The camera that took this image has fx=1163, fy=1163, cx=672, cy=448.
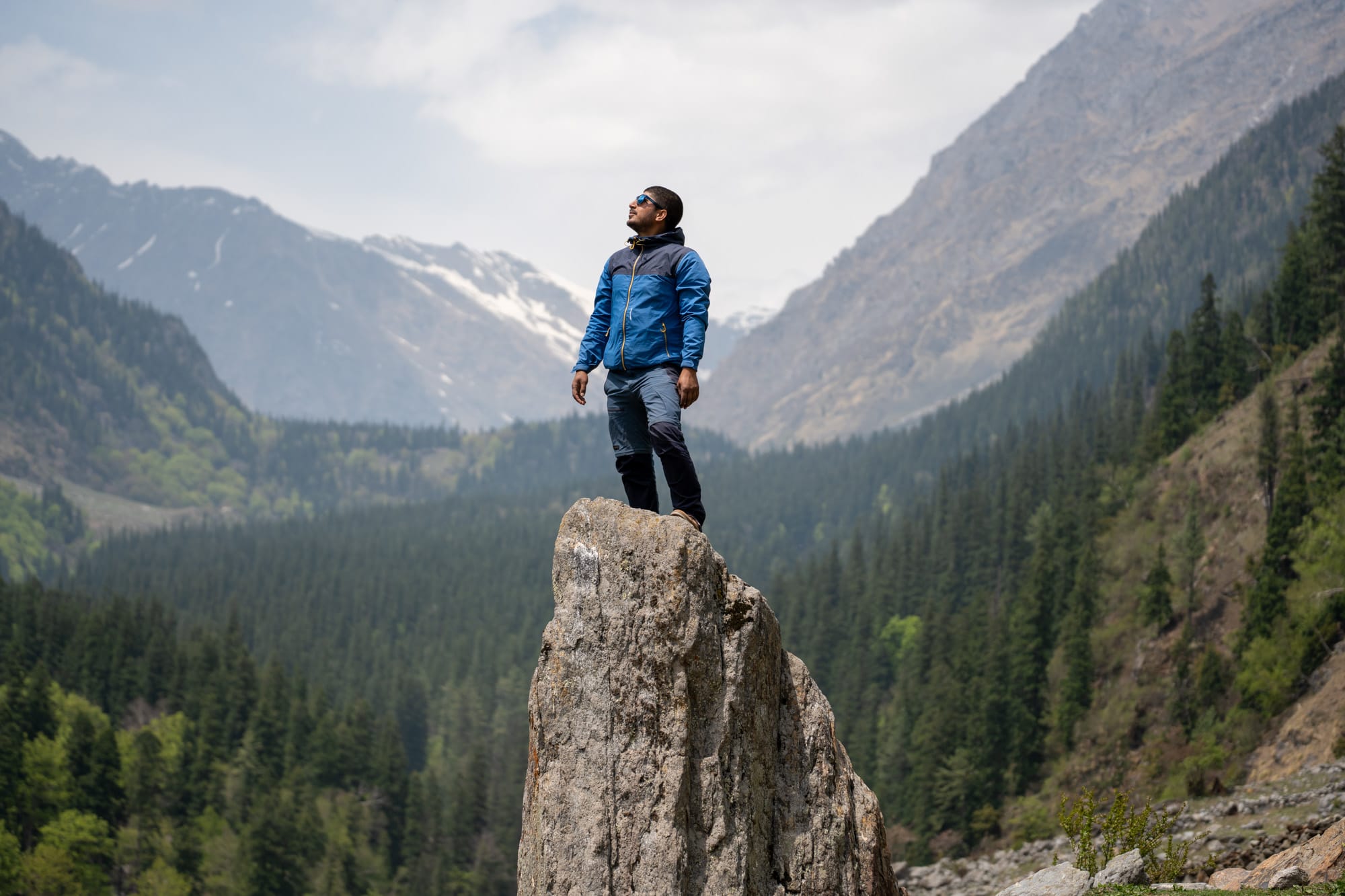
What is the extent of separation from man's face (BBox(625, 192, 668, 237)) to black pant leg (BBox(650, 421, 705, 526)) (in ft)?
8.90

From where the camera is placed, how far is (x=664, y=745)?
Result: 13922 millimetres

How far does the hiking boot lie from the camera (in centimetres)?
1445

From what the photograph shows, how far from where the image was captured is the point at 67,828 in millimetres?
82875

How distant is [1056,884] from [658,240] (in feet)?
36.1

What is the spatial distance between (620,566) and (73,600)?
447 ft

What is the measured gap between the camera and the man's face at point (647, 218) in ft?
50.6

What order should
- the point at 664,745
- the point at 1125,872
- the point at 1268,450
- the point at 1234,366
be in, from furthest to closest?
1. the point at 1234,366
2. the point at 1268,450
3. the point at 1125,872
4. the point at 664,745

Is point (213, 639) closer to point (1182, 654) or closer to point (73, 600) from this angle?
point (73, 600)

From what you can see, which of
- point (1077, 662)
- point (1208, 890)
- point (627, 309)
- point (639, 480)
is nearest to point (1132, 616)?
point (1077, 662)

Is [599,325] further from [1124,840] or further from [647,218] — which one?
[1124,840]

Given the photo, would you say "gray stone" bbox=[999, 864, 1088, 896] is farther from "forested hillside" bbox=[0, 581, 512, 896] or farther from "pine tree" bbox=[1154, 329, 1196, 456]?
"pine tree" bbox=[1154, 329, 1196, 456]

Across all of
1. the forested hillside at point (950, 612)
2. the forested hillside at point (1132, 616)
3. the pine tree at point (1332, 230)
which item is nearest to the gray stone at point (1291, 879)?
the forested hillside at point (1132, 616)

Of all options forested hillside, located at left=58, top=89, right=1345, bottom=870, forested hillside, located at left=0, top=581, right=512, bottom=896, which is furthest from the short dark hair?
forested hillside, located at left=0, top=581, right=512, bottom=896

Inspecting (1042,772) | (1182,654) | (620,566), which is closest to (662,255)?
(620,566)
